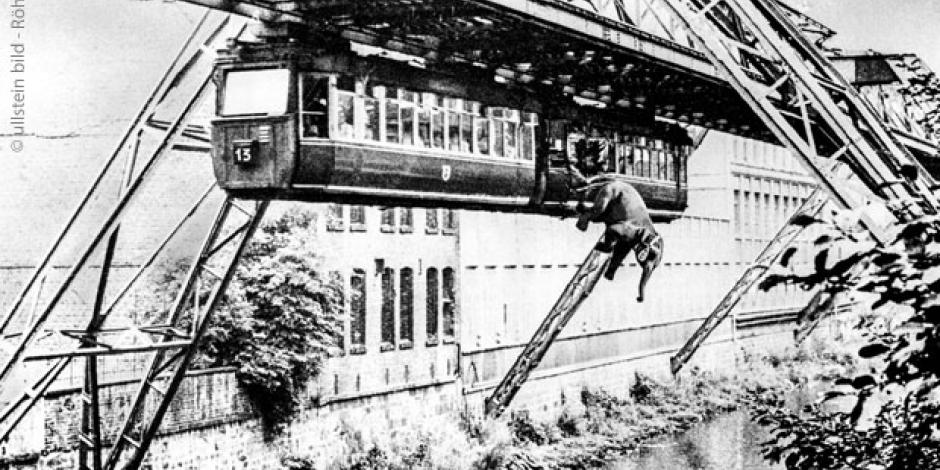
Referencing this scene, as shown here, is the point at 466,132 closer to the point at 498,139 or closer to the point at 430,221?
the point at 498,139

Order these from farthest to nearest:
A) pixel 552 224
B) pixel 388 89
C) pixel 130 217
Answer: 1. pixel 552 224
2. pixel 130 217
3. pixel 388 89

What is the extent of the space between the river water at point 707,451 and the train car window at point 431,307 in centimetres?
518

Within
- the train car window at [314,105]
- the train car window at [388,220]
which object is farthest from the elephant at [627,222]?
the train car window at [388,220]

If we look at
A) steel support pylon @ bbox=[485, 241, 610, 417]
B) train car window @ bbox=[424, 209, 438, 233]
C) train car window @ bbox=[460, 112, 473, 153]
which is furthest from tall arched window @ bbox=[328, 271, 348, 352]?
steel support pylon @ bbox=[485, 241, 610, 417]

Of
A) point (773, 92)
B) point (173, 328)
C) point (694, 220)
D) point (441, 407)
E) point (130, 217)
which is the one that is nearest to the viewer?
point (773, 92)

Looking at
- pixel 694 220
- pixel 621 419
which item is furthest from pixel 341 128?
pixel 694 220

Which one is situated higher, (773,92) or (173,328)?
(773,92)

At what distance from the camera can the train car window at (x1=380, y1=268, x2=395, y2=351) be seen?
992 inches

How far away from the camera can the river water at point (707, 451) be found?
93.4ft

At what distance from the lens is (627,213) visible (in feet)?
58.2

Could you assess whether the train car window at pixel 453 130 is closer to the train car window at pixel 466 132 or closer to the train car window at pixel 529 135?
the train car window at pixel 466 132

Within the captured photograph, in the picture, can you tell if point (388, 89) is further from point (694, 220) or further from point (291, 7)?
point (694, 220)

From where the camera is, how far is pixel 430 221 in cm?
2661

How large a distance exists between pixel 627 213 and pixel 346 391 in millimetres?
8011
